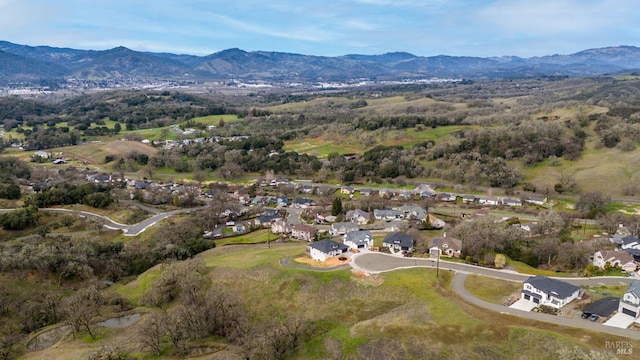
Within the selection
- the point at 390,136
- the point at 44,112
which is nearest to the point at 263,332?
the point at 390,136

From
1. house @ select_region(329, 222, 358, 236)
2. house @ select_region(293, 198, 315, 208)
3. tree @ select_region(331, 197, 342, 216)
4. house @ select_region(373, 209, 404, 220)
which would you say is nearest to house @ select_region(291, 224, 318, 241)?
house @ select_region(329, 222, 358, 236)

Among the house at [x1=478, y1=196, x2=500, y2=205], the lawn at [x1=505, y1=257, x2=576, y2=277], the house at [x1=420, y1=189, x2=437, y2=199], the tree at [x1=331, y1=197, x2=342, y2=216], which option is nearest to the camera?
the lawn at [x1=505, y1=257, x2=576, y2=277]

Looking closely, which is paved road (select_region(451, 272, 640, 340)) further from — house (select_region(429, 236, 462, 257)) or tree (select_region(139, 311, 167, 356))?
tree (select_region(139, 311, 167, 356))

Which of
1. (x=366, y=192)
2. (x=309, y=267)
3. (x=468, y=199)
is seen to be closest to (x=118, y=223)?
(x=309, y=267)

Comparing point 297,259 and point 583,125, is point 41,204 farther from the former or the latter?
point 583,125

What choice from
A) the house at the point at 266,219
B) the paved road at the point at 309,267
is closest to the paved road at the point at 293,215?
the house at the point at 266,219

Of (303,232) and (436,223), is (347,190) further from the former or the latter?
(303,232)

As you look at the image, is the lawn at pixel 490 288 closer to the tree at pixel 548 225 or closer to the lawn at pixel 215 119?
the tree at pixel 548 225
